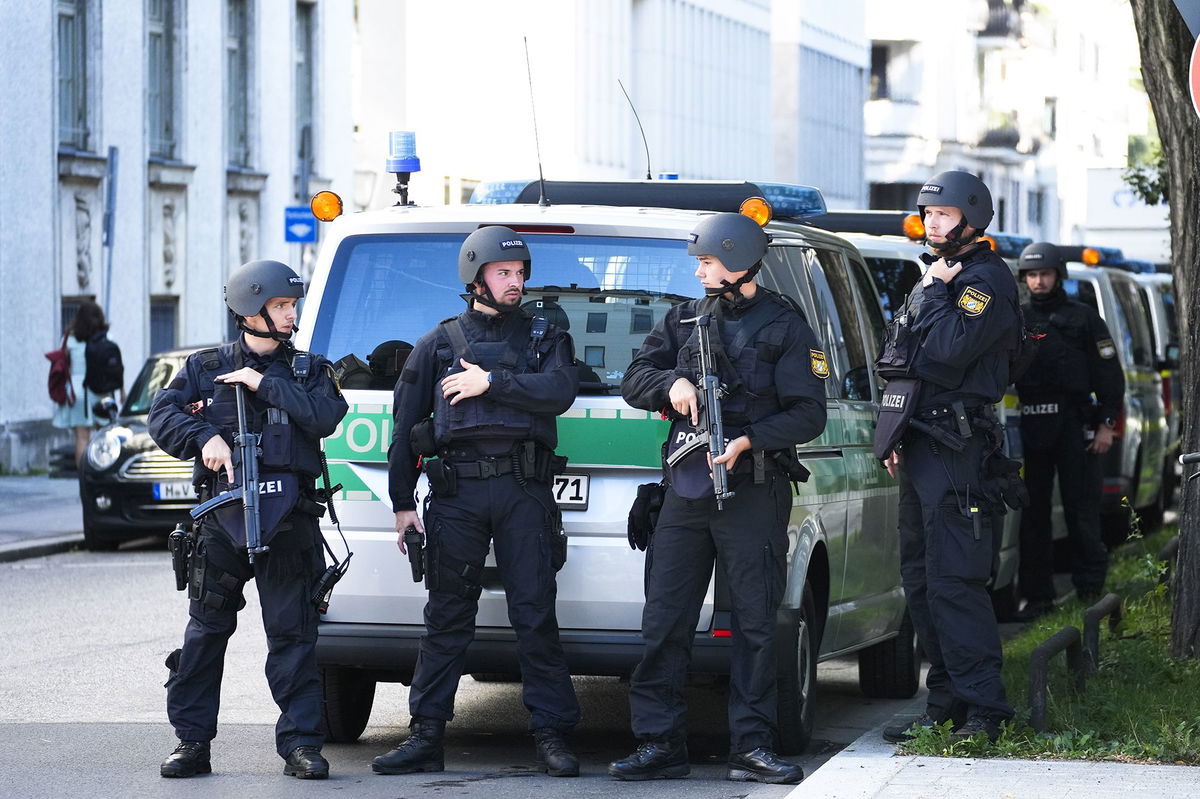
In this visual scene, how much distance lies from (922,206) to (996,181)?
2693 inches

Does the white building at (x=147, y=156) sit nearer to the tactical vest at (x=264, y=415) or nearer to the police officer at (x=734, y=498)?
the tactical vest at (x=264, y=415)

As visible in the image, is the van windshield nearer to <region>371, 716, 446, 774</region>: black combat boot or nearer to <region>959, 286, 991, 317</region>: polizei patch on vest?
<region>959, 286, 991, 317</region>: polizei patch on vest

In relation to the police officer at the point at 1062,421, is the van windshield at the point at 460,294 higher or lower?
higher

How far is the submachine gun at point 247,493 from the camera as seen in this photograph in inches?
280

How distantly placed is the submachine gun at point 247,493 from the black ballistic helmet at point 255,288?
0.28 meters

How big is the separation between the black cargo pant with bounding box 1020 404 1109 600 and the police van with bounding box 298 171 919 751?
4.28 m

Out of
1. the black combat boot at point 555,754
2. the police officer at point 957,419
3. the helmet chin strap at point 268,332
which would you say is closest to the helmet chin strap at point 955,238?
the police officer at point 957,419

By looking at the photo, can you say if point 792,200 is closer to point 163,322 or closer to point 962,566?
point 962,566

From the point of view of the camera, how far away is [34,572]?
14.5 metres

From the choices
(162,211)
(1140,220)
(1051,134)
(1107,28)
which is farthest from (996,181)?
(162,211)

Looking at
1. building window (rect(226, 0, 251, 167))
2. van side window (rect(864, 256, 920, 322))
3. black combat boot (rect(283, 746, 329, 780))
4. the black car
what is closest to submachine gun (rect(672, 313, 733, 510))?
black combat boot (rect(283, 746, 329, 780))

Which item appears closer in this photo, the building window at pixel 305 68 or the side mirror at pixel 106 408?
A: the side mirror at pixel 106 408

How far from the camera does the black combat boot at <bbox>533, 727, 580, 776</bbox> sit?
734 centimetres

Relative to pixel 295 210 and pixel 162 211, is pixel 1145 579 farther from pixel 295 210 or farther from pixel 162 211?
pixel 162 211
